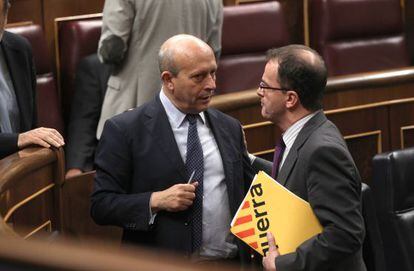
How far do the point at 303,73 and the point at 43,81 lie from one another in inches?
37.0

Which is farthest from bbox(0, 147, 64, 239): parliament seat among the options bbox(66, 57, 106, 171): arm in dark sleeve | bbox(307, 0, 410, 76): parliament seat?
bbox(307, 0, 410, 76): parliament seat

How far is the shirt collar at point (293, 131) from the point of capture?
1.04m

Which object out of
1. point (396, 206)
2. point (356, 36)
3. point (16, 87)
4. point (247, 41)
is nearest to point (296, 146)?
point (396, 206)

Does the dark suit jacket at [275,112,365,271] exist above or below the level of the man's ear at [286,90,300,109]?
below

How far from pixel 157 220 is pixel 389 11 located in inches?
55.8

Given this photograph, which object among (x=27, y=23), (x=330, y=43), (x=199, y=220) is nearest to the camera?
(x=199, y=220)

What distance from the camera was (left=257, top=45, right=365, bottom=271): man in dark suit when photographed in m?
0.96

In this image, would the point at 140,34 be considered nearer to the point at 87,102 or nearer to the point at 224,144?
the point at 87,102

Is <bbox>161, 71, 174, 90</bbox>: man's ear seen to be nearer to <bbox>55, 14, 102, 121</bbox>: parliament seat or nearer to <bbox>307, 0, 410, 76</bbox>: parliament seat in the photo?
<bbox>55, 14, 102, 121</bbox>: parliament seat

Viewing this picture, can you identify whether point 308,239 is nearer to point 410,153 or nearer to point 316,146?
point 316,146

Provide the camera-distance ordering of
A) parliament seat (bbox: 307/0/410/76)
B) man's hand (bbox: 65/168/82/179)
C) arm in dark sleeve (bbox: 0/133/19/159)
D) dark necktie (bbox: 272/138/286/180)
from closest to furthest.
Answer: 1. dark necktie (bbox: 272/138/286/180)
2. arm in dark sleeve (bbox: 0/133/19/159)
3. man's hand (bbox: 65/168/82/179)
4. parliament seat (bbox: 307/0/410/76)

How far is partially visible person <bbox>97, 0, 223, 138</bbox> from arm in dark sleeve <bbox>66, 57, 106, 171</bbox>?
132 mm

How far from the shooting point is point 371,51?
90.0 inches

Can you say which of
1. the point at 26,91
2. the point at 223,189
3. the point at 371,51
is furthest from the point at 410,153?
the point at 371,51
